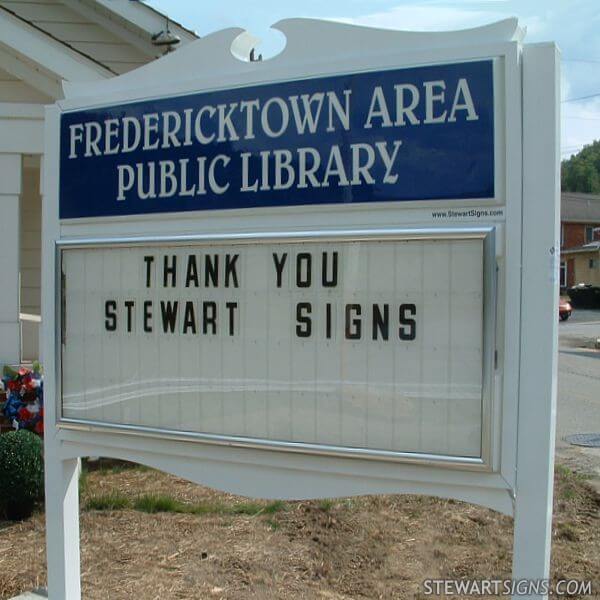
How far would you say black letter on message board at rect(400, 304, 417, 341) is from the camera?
259 cm

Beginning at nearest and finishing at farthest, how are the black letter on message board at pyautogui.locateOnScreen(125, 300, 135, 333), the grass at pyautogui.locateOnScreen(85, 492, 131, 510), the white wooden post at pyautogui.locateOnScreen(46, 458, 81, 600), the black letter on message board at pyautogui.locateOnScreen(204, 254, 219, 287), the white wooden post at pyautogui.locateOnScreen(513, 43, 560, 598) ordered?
the white wooden post at pyautogui.locateOnScreen(513, 43, 560, 598) → the black letter on message board at pyautogui.locateOnScreen(204, 254, 219, 287) → the black letter on message board at pyautogui.locateOnScreen(125, 300, 135, 333) → the white wooden post at pyautogui.locateOnScreen(46, 458, 81, 600) → the grass at pyautogui.locateOnScreen(85, 492, 131, 510)

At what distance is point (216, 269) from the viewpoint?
292cm

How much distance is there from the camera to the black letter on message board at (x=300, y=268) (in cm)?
275

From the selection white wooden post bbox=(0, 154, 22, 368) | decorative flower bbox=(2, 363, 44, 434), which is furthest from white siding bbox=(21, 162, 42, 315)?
decorative flower bbox=(2, 363, 44, 434)

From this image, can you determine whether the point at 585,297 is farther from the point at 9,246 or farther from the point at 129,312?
the point at 129,312

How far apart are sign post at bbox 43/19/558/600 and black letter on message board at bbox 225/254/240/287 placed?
0.05ft

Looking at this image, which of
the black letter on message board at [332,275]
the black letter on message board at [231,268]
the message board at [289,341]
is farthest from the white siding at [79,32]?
the black letter on message board at [332,275]

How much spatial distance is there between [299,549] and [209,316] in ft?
6.66

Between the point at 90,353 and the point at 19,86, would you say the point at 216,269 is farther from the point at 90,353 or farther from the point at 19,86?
the point at 19,86

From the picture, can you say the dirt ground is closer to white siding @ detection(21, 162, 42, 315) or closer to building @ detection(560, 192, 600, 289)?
white siding @ detection(21, 162, 42, 315)

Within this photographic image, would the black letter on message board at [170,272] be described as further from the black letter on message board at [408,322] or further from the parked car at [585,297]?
the parked car at [585,297]

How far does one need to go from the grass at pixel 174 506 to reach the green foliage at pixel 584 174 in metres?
81.8

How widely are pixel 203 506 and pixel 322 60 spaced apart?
346cm

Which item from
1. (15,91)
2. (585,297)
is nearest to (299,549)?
(15,91)
